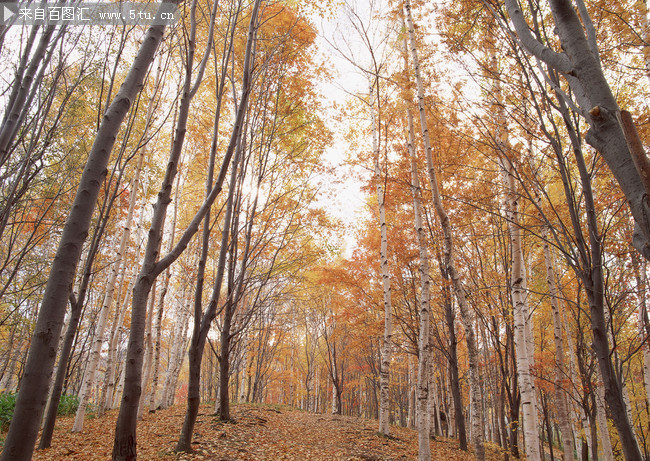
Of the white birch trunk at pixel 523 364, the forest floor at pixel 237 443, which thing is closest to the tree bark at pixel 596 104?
the white birch trunk at pixel 523 364

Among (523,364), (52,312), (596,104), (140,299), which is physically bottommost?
(523,364)

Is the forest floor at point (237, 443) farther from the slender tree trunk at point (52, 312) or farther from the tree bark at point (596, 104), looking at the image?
the tree bark at point (596, 104)

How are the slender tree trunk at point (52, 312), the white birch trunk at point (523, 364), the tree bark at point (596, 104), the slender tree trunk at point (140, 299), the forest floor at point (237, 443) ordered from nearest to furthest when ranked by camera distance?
the tree bark at point (596, 104) < the slender tree trunk at point (52, 312) < the slender tree trunk at point (140, 299) < the white birch trunk at point (523, 364) < the forest floor at point (237, 443)

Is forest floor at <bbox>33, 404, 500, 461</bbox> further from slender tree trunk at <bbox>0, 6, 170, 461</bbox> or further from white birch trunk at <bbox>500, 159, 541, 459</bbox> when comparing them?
slender tree trunk at <bbox>0, 6, 170, 461</bbox>

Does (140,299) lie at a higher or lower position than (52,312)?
higher

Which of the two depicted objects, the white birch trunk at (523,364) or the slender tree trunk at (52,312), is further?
the white birch trunk at (523,364)

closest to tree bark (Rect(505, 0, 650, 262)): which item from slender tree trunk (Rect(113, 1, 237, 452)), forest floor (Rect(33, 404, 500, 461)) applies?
slender tree trunk (Rect(113, 1, 237, 452))

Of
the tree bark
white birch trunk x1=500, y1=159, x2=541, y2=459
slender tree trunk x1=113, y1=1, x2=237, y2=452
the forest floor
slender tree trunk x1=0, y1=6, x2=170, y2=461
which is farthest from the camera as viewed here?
the forest floor

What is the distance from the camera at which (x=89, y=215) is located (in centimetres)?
162

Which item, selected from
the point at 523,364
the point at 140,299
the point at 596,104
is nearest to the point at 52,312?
the point at 140,299

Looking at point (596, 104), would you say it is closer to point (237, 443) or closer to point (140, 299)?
point (140, 299)

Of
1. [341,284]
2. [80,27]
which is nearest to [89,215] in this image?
[80,27]

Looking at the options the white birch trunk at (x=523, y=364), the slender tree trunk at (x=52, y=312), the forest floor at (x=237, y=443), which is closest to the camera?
the slender tree trunk at (x=52, y=312)

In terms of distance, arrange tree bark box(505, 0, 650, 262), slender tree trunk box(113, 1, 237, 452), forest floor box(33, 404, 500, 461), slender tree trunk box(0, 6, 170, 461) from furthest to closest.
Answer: forest floor box(33, 404, 500, 461), slender tree trunk box(113, 1, 237, 452), slender tree trunk box(0, 6, 170, 461), tree bark box(505, 0, 650, 262)
